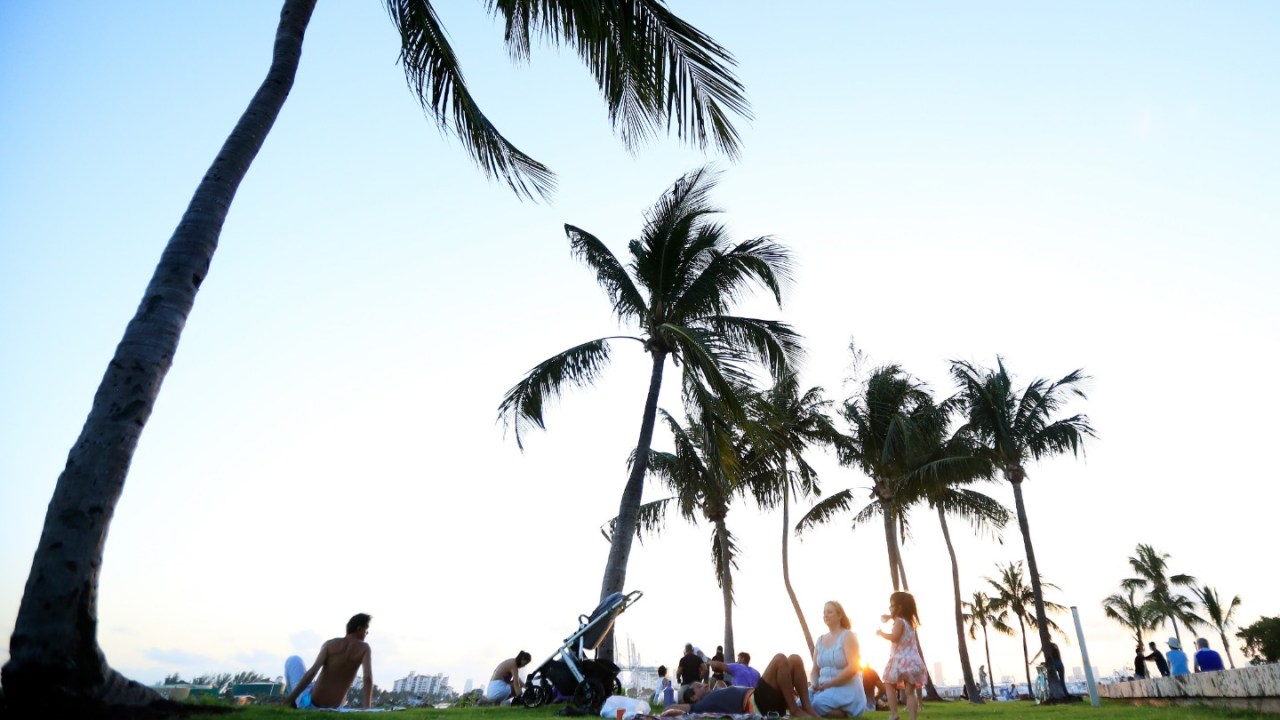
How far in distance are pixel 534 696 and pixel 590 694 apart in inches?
53.6

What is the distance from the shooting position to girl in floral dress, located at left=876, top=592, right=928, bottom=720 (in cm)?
705

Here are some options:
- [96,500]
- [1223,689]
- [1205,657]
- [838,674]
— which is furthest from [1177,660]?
[96,500]

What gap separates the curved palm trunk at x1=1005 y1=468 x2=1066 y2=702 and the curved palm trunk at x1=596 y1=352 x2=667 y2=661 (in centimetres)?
1517

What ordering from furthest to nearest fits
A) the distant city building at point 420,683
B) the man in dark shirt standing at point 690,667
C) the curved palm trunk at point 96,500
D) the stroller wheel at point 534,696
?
the distant city building at point 420,683, the man in dark shirt standing at point 690,667, the stroller wheel at point 534,696, the curved palm trunk at point 96,500

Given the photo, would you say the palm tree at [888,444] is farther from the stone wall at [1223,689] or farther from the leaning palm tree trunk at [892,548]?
the stone wall at [1223,689]

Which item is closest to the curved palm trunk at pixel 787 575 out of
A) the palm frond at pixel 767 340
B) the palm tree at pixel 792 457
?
the palm tree at pixel 792 457

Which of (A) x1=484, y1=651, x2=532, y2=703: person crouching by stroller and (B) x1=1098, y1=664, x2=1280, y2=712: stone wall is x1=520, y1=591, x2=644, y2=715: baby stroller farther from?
(B) x1=1098, y1=664, x2=1280, y2=712: stone wall

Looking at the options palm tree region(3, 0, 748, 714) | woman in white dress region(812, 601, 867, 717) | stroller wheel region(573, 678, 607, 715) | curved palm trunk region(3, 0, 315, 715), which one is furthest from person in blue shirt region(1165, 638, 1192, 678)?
curved palm trunk region(3, 0, 315, 715)

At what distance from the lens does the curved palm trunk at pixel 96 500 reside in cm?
405

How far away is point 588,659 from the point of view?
29.8ft

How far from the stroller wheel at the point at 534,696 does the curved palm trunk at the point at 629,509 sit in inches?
61.4

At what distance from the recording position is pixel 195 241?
18.2 ft

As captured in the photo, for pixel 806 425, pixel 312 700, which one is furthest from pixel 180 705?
pixel 806 425

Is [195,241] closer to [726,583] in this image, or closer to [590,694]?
[590,694]
